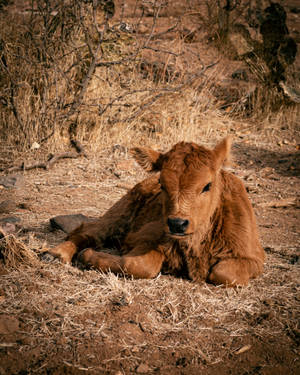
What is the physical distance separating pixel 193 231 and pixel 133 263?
749 millimetres

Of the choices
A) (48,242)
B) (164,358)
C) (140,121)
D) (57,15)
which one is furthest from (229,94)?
(164,358)

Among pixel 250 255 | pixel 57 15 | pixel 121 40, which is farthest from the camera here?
pixel 121 40

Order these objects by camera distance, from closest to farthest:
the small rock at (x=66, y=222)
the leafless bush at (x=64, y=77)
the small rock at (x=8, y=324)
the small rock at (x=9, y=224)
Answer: the small rock at (x=8, y=324) < the small rock at (x=9, y=224) < the small rock at (x=66, y=222) < the leafless bush at (x=64, y=77)

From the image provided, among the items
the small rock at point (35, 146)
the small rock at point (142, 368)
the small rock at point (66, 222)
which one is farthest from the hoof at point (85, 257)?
the small rock at point (35, 146)

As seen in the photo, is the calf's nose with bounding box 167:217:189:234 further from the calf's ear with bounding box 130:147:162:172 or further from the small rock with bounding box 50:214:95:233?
the small rock with bounding box 50:214:95:233

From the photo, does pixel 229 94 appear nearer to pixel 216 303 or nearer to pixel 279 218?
pixel 279 218

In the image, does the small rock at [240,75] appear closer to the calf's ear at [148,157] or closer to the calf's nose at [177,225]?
the calf's ear at [148,157]

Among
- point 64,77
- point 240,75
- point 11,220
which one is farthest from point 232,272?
point 240,75

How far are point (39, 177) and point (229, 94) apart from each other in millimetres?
6719

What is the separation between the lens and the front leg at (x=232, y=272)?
4.30 meters

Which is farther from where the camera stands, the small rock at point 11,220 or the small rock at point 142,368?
the small rock at point 11,220

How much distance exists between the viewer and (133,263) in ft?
14.7

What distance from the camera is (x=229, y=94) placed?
12875 millimetres

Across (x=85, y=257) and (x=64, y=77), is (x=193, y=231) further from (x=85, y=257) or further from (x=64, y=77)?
(x=64, y=77)
